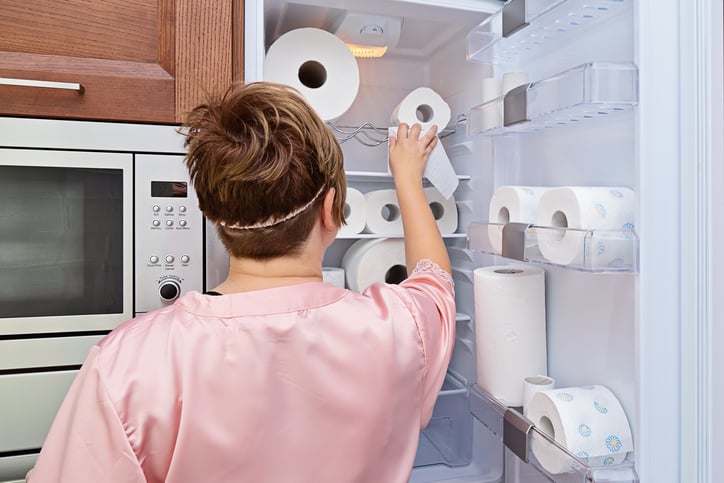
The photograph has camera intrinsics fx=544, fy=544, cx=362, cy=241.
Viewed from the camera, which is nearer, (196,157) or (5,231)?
(196,157)

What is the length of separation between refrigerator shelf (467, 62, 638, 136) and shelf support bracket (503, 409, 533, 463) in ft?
1.74

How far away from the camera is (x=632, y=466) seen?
832 millimetres

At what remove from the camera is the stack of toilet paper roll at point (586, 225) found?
813mm

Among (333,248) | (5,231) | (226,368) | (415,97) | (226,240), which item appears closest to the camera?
(226,368)

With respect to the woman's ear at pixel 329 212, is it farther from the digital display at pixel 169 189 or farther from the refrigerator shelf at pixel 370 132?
the refrigerator shelf at pixel 370 132

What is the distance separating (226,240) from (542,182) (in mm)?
687

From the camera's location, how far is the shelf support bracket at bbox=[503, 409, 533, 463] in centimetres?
95

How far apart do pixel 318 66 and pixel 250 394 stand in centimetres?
88

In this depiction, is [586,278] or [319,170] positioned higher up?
[319,170]

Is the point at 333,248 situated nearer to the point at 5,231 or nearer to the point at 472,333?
the point at 472,333

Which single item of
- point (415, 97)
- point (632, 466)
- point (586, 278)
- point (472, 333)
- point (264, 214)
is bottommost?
point (632, 466)

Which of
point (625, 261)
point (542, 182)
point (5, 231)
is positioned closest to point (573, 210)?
point (625, 261)

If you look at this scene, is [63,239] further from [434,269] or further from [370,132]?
[370,132]

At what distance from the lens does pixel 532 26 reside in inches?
40.3
